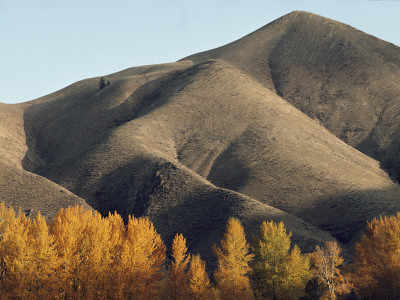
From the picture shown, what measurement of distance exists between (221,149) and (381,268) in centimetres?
7553

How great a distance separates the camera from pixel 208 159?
139 meters

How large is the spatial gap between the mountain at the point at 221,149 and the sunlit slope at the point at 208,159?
343 mm

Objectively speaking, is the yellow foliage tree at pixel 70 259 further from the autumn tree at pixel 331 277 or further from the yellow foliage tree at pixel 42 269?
the autumn tree at pixel 331 277

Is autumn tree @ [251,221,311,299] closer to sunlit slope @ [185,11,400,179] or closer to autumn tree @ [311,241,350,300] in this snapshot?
autumn tree @ [311,241,350,300]

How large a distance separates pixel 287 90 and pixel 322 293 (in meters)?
132

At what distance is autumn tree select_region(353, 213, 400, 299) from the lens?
6831cm

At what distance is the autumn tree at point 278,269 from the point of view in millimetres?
67562

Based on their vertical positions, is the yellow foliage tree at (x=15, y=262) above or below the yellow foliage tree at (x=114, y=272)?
above

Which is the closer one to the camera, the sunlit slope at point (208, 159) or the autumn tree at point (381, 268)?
the autumn tree at point (381, 268)

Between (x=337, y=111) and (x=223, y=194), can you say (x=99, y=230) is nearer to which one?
(x=223, y=194)

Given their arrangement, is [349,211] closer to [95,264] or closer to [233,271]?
[233,271]

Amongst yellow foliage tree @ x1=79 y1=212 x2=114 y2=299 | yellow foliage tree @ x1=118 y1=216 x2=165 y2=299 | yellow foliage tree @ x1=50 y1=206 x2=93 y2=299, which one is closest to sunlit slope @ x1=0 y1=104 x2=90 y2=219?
yellow foliage tree @ x1=50 y1=206 x2=93 y2=299

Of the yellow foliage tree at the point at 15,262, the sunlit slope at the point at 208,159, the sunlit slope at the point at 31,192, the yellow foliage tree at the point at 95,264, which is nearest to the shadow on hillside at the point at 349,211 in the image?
the sunlit slope at the point at 208,159

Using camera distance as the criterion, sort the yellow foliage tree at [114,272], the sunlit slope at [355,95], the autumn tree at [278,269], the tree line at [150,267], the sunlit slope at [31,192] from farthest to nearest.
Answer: the sunlit slope at [355,95] < the sunlit slope at [31,192] < the autumn tree at [278,269] < the yellow foliage tree at [114,272] < the tree line at [150,267]
